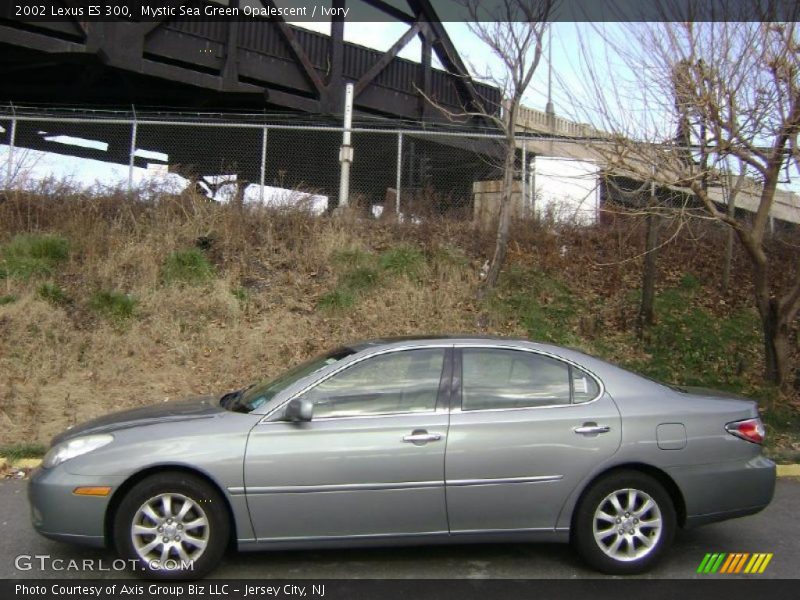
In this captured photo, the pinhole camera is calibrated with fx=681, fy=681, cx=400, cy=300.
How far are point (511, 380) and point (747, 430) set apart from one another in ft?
5.14

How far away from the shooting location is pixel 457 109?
18.0 m

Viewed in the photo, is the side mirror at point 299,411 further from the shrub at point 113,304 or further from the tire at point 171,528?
the shrub at point 113,304

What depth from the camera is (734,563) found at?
4496 millimetres

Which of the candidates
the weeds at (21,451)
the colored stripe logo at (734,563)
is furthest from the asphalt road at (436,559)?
the weeds at (21,451)

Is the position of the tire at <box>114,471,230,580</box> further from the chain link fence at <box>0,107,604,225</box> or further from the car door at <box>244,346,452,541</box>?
the chain link fence at <box>0,107,604,225</box>

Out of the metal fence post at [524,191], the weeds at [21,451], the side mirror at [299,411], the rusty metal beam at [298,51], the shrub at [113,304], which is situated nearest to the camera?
the side mirror at [299,411]

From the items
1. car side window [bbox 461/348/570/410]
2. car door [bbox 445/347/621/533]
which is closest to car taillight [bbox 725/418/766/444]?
car door [bbox 445/347/621/533]

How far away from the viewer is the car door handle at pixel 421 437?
13.5 ft

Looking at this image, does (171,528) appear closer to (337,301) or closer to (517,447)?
(517,447)

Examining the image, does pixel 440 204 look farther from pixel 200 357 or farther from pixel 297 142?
pixel 200 357

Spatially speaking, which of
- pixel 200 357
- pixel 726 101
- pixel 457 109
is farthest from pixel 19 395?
pixel 457 109

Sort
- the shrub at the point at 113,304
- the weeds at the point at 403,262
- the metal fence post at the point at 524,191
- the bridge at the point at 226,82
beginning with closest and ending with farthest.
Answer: the shrub at the point at 113,304
the weeds at the point at 403,262
the metal fence post at the point at 524,191
the bridge at the point at 226,82

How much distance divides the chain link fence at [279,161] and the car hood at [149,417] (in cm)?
755

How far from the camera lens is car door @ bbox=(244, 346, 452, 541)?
3.99 metres
